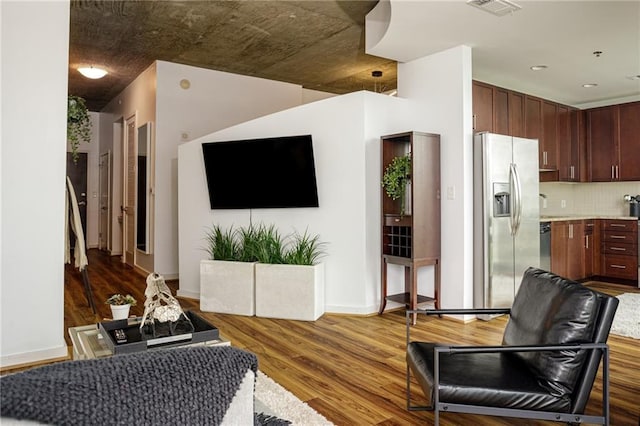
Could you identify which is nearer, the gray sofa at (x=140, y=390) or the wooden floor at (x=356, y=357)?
the gray sofa at (x=140, y=390)

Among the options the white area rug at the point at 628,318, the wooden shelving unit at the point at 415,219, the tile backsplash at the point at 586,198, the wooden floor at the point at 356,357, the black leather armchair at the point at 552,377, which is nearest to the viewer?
the black leather armchair at the point at 552,377

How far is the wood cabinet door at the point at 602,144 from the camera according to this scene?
6.31 meters

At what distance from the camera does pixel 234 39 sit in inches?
207

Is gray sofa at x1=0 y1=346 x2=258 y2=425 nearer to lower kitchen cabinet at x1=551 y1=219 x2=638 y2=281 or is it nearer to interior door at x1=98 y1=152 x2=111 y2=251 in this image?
lower kitchen cabinet at x1=551 y1=219 x2=638 y2=281

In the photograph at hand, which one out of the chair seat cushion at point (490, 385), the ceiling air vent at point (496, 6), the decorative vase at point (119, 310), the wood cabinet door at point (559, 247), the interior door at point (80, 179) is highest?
the ceiling air vent at point (496, 6)

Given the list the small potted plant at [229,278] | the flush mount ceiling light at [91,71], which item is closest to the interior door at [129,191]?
the flush mount ceiling light at [91,71]

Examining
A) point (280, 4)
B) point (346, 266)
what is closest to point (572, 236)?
point (346, 266)

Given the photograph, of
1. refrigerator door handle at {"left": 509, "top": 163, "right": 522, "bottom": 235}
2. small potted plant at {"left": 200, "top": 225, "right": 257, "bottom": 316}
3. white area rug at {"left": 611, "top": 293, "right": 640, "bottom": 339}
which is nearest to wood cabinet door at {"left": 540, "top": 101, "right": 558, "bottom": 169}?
refrigerator door handle at {"left": 509, "top": 163, "right": 522, "bottom": 235}

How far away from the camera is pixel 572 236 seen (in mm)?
5918

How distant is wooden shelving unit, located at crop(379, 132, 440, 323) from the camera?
427cm

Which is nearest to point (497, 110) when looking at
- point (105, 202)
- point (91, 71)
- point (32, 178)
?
point (32, 178)

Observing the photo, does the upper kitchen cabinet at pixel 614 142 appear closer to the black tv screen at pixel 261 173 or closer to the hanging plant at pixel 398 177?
the hanging plant at pixel 398 177

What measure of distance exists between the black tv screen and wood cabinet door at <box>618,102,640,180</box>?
14.6 feet

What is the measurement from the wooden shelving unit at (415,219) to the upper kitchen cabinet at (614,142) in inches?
133
